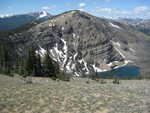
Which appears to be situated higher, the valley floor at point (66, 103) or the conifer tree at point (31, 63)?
the conifer tree at point (31, 63)

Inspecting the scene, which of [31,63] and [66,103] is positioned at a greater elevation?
[31,63]

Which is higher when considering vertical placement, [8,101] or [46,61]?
[46,61]

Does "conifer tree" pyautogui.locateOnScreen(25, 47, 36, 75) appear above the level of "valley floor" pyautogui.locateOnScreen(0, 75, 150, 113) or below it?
above

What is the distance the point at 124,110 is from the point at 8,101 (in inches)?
353

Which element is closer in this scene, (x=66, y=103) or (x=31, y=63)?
(x=66, y=103)

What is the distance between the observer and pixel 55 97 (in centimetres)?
1942

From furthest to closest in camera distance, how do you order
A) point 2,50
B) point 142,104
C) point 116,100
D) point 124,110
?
1. point 2,50
2. point 116,100
3. point 142,104
4. point 124,110

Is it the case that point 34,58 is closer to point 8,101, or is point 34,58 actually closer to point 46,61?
point 46,61

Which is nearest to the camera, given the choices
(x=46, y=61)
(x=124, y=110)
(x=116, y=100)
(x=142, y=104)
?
(x=124, y=110)

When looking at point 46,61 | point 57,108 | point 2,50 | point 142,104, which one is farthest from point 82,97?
point 2,50

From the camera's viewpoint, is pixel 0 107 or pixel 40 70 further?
pixel 40 70

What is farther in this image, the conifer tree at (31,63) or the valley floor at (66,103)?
the conifer tree at (31,63)

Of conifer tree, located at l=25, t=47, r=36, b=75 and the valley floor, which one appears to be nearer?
the valley floor

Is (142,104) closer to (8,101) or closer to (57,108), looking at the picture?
(57,108)
